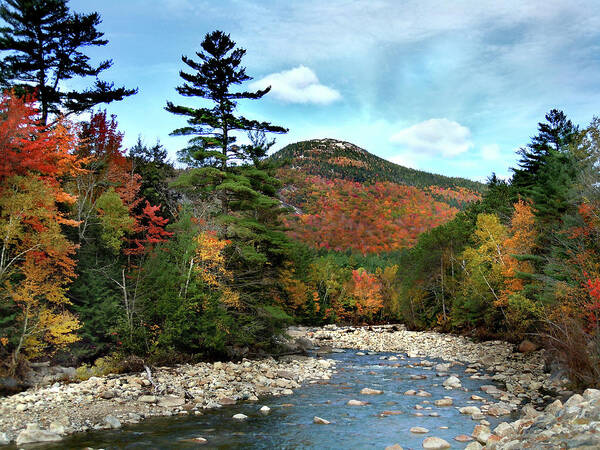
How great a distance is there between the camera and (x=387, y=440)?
481 inches

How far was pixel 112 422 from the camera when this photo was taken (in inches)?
512

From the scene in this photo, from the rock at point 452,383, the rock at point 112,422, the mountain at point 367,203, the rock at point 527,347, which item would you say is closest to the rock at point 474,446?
the rock at point 452,383

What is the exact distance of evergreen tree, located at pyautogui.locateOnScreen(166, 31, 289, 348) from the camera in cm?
2478

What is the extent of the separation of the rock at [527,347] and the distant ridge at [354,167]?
9669cm

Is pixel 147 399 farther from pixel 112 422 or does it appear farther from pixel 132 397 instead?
pixel 112 422

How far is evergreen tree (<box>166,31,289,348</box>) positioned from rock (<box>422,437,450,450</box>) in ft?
46.2

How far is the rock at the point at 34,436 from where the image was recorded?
1123 cm

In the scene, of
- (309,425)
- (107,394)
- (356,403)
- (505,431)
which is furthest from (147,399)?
(505,431)

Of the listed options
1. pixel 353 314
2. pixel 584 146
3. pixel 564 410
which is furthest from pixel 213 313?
pixel 353 314

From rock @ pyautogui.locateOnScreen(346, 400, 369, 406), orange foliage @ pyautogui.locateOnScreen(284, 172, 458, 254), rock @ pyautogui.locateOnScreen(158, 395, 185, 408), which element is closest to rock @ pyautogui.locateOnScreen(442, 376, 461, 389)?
rock @ pyautogui.locateOnScreen(346, 400, 369, 406)

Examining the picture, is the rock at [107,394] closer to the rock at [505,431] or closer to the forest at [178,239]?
the forest at [178,239]

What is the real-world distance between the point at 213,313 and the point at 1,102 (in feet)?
45.8

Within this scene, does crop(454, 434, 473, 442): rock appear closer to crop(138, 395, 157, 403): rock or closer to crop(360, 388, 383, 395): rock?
crop(360, 388, 383, 395): rock

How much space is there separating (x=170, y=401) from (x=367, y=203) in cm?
9637
